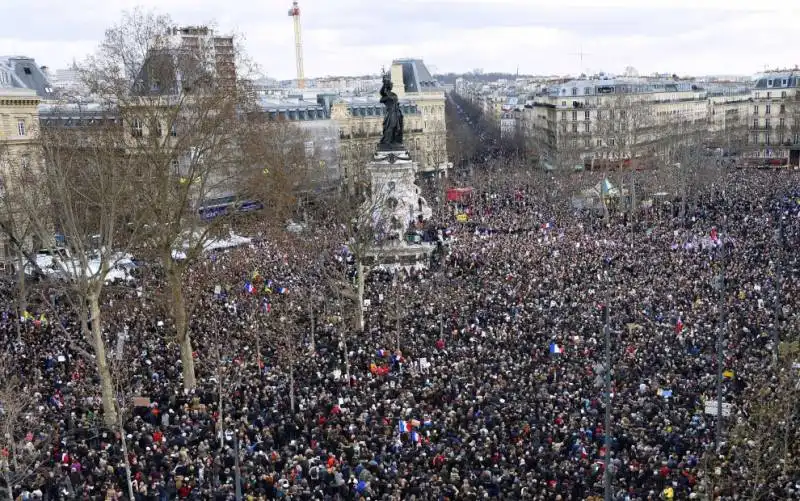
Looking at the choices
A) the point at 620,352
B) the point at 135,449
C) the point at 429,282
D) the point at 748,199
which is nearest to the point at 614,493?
the point at 620,352

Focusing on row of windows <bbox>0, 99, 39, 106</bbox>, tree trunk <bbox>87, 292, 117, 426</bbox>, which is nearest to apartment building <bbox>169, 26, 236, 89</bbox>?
tree trunk <bbox>87, 292, 117, 426</bbox>

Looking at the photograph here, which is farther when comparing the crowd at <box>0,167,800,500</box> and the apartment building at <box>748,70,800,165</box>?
the apartment building at <box>748,70,800,165</box>

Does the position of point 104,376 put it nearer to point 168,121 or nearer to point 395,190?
point 168,121

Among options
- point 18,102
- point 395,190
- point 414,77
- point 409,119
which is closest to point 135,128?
point 395,190

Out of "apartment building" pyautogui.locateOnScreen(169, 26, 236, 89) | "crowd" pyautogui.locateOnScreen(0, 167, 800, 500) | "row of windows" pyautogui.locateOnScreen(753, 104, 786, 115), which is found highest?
"apartment building" pyautogui.locateOnScreen(169, 26, 236, 89)

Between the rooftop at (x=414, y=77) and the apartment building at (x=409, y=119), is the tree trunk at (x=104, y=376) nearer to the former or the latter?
the apartment building at (x=409, y=119)

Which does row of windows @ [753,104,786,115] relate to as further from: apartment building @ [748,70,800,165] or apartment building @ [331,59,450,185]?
apartment building @ [331,59,450,185]
